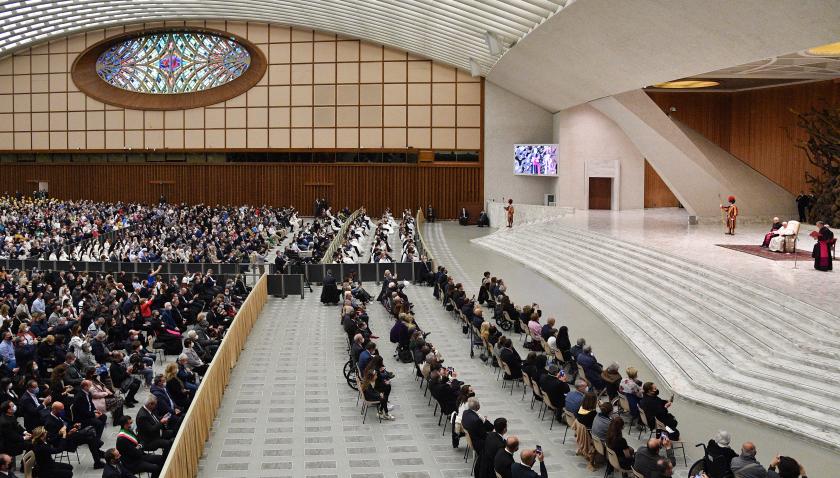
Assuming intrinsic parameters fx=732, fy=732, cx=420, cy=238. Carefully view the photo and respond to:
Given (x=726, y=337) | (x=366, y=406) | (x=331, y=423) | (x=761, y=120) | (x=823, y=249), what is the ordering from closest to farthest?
(x=331, y=423), (x=366, y=406), (x=726, y=337), (x=823, y=249), (x=761, y=120)

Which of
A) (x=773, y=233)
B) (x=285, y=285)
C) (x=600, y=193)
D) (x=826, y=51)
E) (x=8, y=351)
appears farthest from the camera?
(x=600, y=193)

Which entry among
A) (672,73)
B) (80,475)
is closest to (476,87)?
(672,73)

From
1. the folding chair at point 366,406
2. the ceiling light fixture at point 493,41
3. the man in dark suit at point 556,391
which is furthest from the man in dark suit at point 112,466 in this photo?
the ceiling light fixture at point 493,41

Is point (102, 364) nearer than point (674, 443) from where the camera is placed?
No

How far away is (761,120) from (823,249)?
54.3 ft

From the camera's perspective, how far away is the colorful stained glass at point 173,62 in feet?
121

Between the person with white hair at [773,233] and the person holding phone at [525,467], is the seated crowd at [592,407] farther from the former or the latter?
the person with white hair at [773,233]

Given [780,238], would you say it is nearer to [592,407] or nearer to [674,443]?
[674,443]

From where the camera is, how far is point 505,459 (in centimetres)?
680

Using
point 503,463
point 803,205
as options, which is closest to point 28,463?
point 503,463

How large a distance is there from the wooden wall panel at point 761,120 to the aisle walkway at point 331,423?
18.3m

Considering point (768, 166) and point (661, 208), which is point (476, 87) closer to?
point (661, 208)

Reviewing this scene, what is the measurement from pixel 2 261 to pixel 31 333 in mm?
10594

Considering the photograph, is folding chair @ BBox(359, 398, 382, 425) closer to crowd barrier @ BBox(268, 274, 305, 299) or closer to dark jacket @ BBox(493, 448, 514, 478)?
dark jacket @ BBox(493, 448, 514, 478)
